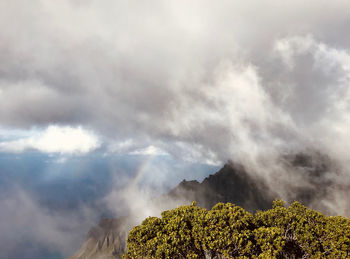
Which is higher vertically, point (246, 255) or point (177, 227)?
point (177, 227)

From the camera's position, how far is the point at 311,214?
30.7 metres

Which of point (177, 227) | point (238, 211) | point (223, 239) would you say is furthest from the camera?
point (238, 211)

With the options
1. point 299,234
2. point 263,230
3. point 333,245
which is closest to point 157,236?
point 263,230

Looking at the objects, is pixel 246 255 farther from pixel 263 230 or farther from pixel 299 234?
pixel 299 234

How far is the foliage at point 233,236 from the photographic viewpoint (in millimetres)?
23219

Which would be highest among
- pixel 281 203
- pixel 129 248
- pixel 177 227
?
pixel 281 203

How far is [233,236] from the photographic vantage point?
23312mm

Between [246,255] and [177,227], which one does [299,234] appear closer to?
[246,255]

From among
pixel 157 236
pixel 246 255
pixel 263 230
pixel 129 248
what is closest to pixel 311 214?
pixel 263 230

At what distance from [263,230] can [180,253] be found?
1057cm

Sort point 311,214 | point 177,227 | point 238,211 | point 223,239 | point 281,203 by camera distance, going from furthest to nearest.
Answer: point 281,203, point 311,214, point 238,211, point 177,227, point 223,239

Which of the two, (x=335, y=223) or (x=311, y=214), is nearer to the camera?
(x=335, y=223)

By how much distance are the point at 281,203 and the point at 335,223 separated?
25.1 feet

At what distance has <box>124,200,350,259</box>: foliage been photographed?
2322 cm
